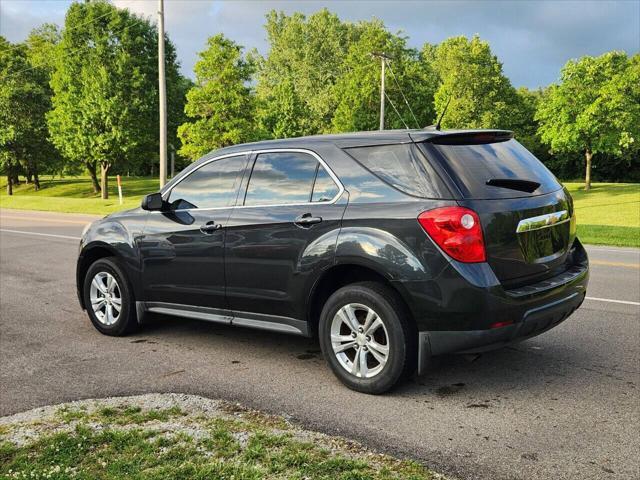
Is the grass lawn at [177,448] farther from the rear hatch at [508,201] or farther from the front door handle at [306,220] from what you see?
the rear hatch at [508,201]

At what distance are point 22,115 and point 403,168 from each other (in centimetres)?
4648

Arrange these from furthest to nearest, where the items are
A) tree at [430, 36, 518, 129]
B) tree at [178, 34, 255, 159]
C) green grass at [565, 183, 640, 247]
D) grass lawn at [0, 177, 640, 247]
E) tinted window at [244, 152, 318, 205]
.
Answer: tree at [430, 36, 518, 129], tree at [178, 34, 255, 159], grass lawn at [0, 177, 640, 247], green grass at [565, 183, 640, 247], tinted window at [244, 152, 318, 205]

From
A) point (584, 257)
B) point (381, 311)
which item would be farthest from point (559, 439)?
point (584, 257)

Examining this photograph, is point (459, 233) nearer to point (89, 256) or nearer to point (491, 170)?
point (491, 170)

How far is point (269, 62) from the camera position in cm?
7588

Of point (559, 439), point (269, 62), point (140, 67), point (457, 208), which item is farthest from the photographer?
point (269, 62)

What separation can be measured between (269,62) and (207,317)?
244 ft

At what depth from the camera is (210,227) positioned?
202 inches

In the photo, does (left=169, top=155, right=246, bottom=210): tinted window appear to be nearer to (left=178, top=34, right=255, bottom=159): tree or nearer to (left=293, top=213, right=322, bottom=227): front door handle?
(left=293, top=213, right=322, bottom=227): front door handle

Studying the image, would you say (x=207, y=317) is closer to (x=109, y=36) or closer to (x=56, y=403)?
(x=56, y=403)

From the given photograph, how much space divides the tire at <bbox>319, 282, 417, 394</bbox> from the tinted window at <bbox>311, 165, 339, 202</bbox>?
696mm

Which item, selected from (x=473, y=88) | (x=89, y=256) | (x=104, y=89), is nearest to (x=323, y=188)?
(x=89, y=256)

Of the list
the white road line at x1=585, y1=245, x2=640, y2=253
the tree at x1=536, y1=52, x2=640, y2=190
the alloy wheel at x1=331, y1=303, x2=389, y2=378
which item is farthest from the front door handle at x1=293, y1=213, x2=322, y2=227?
the tree at x1=536, y1=52, x2=640, y2=190

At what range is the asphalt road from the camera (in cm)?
344
